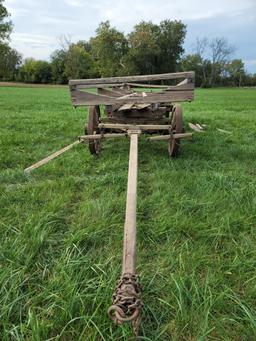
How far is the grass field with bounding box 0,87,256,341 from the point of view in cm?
186

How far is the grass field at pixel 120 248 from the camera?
73.0 inches

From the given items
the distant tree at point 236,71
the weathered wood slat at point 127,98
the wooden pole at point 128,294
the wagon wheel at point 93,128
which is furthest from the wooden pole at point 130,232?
the distant tree at point 236,71

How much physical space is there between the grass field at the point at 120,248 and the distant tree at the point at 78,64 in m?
73.1

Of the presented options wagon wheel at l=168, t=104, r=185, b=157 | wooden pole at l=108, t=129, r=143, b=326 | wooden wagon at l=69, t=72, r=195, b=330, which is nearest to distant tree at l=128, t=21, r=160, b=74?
wooden wagon at l=69, t=72, r=195, b=330

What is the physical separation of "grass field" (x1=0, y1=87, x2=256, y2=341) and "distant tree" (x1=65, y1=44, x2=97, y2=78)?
7306 centimetres

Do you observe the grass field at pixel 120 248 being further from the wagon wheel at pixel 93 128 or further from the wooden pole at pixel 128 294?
the wagon wheel at pixel 93 128

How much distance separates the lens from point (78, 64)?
74.6 m

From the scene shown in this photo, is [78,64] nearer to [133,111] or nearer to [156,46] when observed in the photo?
[156,46]

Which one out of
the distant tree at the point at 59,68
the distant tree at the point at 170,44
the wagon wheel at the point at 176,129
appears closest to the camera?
the wagon wheel at the point at 176,129

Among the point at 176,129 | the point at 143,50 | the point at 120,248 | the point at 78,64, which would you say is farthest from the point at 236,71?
the point at 120,248

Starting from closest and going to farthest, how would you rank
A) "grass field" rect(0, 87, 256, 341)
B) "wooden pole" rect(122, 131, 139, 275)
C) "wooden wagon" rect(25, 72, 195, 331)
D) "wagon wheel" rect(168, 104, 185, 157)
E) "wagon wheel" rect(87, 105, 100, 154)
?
"wooden pole" rect(122, 131, 139, 275) → "grass field" rect(0, 87, 256, 341) → "wooden wagon" rect(25, 72, 195, 331) → "wagon wheel" rect(168, 104, 185, 157) → "wagon wheel" rect(87, 105, 100, 154)

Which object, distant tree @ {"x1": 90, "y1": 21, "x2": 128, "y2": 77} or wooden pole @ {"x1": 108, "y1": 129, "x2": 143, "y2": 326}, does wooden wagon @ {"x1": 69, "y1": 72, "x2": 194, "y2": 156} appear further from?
distant tree @ {"x1": 90, "y1": 21, "x2": 128, "y2": 77}

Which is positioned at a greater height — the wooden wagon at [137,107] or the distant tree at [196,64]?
the distant tree at [196,64]

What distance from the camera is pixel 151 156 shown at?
5.55 m
